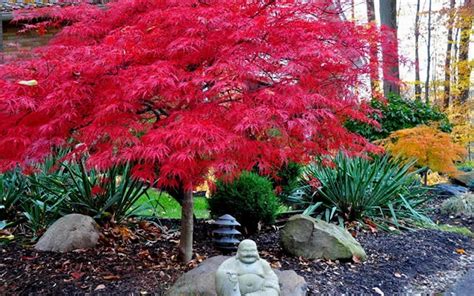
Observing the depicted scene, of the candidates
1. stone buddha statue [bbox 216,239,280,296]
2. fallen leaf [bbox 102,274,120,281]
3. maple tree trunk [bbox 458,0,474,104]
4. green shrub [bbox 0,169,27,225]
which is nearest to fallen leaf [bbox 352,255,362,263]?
stone buddha statue [bbox 216,239,280,296]

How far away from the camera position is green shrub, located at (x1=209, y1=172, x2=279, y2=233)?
18.0 feet

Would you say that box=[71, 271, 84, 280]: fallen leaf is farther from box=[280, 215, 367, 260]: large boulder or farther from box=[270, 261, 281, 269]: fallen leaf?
box=[280, 215, 367, 260]: large boulder

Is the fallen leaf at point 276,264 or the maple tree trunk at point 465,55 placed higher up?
the maple tree trunk at point 465,55

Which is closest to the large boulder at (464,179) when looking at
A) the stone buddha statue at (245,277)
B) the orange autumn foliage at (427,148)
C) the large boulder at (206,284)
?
the orange autumn foliage at (427,148)

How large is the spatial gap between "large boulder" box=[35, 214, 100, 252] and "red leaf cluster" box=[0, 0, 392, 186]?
1522 mm

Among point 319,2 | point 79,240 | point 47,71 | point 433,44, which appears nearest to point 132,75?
point 47,71

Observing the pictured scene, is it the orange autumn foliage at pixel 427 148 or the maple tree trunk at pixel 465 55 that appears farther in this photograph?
the maple tree trunk at pixel 465 55

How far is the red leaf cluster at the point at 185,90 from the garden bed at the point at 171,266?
3.83ft

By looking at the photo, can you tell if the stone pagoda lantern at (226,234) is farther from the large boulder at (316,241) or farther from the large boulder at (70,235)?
the large boulder at (70,235)

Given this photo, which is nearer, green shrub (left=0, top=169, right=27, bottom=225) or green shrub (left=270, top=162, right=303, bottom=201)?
green shrub (left=0, top=169, right=27, bottom=225)

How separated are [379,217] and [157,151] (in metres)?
4.32

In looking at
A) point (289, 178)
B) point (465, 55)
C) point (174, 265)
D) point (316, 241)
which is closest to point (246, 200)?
point (316, 241)

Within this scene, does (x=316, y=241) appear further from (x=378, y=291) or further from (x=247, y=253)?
(x=247, y=253)

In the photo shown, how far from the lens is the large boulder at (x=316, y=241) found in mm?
4516
